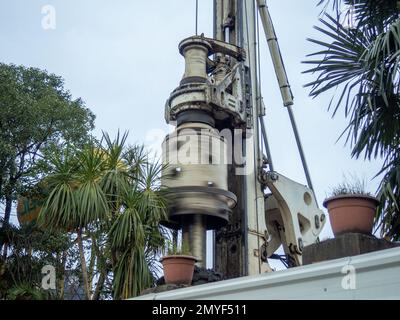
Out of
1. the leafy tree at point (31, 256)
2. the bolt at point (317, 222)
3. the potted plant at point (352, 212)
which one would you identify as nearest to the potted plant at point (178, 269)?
the potted plant at point (352, 212)

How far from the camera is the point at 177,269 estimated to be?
7.22 meters

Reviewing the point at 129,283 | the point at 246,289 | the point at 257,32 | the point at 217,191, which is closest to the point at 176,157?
the point at 217,191

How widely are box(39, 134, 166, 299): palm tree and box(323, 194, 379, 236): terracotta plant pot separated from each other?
5.49m

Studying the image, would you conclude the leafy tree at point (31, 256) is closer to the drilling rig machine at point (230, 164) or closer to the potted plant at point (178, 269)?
the drilling rig machine at point (230, 164)

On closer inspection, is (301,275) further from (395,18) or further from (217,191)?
(217,191)

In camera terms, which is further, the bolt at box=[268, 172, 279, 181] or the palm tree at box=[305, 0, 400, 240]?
the bolt at box=[268, 172, 279, 181]

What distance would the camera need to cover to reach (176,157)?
12.1 metres

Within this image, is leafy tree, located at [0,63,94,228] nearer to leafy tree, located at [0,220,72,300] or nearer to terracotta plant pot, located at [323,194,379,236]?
leafy tree, located at [0,220,72,300]

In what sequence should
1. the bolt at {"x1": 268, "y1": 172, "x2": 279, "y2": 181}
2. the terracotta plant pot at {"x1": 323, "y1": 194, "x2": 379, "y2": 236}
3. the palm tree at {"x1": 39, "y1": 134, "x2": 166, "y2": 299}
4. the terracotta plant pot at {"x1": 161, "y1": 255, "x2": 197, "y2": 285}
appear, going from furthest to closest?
1. the bolt at {"x1": 268, "y1": 172, "x2": 279, "y2": 181}
2. the palm tree at {"x1": 39, "y1": 134, "x2": 166, "y2": 299}
3. the terracotta plant pot at {"x1": 161, "y1": 255, "x2": 197, "y2": 285}
4. the terracotta plant pot at {"x1": 323, "y1": 194, "x2": 379, "y2": 236}

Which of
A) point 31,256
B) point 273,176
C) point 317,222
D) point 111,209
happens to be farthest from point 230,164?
point 31,256

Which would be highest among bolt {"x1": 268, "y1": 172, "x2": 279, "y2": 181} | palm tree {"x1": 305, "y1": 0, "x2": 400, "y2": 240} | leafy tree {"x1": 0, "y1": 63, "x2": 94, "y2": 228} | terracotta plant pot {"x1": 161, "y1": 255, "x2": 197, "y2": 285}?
leafy tree {"x1": 0, "y1": 63, "x2": 94, "y2": 228}

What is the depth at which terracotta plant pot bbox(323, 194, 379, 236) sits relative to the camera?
17.0 ft

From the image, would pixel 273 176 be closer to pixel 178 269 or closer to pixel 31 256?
pixel 31 256

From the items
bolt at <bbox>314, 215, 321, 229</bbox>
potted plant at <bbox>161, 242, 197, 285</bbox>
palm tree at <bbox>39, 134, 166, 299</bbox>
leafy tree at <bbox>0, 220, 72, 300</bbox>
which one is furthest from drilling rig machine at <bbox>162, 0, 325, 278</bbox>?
potted plant at <bbox>161, 242, 197, 285</bbox>
